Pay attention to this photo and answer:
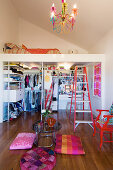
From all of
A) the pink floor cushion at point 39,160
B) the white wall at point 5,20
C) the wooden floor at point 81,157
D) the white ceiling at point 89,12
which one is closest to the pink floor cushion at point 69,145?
the wooden floor at point 81,157

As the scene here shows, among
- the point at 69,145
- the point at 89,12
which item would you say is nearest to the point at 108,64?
the point at 89,12

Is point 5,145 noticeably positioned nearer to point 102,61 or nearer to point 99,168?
point 99,168

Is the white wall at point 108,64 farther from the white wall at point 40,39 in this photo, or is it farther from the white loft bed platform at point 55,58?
the white wall at point 40,39

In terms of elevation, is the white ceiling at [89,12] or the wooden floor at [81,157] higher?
the white ceiling at [89,12]

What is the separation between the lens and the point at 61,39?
546cm

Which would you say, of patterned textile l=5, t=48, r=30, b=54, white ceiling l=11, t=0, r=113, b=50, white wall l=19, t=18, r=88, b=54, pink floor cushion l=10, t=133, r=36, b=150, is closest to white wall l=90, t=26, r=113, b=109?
white ceiling l=11, t=0, r=113, b=50

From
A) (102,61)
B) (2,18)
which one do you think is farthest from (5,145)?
(2,18)

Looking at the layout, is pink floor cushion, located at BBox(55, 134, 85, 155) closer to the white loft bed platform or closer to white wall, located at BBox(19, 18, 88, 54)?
the white loft bed platform

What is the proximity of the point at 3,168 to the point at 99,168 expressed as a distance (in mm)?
1471

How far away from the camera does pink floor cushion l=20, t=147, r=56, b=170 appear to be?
1660 mm

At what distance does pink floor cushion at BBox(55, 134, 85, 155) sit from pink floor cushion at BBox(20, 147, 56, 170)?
22 centimetres

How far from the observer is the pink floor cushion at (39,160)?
1660mm

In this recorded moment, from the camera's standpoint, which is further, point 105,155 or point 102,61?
point 102,61

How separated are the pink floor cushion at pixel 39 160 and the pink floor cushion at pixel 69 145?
22 centimetres
